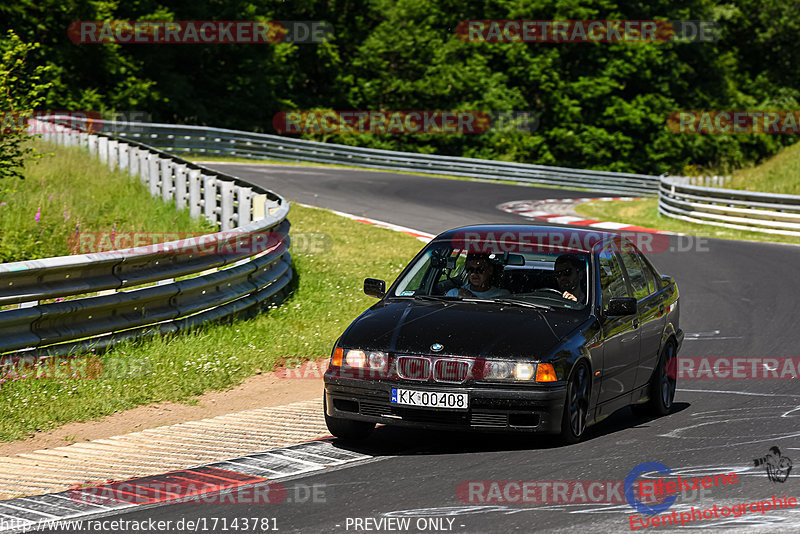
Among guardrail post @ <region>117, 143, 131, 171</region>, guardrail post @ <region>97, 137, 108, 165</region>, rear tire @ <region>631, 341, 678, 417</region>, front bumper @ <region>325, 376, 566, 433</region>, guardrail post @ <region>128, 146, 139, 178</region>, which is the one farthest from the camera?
guardrail post @ <region>97, 137, 108, 165</region>

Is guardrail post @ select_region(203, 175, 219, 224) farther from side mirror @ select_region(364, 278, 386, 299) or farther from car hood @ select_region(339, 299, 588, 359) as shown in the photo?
car hood @ select_region(339, 299, 588, 359)

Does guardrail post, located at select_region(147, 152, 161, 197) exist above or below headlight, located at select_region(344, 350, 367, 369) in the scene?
above

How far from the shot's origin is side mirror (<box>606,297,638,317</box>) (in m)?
8.06

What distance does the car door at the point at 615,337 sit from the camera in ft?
26.6

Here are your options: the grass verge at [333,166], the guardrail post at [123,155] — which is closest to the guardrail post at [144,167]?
the guardrail post at [123,155]

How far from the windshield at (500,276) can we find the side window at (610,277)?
7.3 inches

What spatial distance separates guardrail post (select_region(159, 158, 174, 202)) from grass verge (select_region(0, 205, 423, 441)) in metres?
3.94

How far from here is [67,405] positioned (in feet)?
28.3

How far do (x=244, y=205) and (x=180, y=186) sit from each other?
104 inches

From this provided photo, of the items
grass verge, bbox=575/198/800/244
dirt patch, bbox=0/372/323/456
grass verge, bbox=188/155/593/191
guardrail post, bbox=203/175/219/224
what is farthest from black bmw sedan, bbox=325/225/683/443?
grass verge, bbox=188/155/593/191

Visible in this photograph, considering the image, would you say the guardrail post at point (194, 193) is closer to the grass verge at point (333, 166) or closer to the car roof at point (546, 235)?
the car roof at point (546, 235)

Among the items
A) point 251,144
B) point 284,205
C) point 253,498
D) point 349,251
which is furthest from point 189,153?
point 253,498

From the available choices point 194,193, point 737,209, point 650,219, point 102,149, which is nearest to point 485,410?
point 194,193

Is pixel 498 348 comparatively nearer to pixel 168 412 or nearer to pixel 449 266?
pixel 449 266
